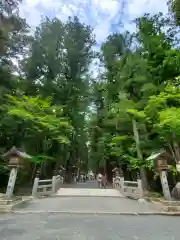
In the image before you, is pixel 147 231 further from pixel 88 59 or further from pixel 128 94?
pixel 88 59

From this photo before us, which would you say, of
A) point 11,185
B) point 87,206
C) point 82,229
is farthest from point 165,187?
point 11,185

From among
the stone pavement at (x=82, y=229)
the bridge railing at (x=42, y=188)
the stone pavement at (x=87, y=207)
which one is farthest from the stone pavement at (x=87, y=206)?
the stone pavement at (x=82, y=229)

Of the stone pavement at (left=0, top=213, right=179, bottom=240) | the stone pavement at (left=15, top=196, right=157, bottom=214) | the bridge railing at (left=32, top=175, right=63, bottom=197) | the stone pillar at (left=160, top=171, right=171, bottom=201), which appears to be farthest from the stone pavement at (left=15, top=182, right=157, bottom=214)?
the stone pavement at (left=0, top=213, right=179, bottom=240)

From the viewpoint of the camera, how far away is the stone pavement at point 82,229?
13.1 ft

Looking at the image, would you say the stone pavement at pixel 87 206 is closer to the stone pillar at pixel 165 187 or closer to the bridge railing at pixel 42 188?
the stone pillar at pixel 165 187

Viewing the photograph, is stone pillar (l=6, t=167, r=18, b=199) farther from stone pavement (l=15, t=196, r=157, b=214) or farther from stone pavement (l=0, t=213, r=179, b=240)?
stone pavement (l=0, t=213, r=179, b=240)

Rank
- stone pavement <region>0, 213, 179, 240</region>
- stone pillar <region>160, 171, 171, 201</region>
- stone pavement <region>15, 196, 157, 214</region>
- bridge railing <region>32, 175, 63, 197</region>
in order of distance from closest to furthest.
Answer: stone pavement <region>0, 213, 179, 240</region>
stone pavement <region>15, 196, 157, 214</region>
stone pillar <region>160, 171, 171, 201</region>
bridge railing <region>32, 175, 63, 197</region>

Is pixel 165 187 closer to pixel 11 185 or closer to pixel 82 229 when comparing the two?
pixel 82 229

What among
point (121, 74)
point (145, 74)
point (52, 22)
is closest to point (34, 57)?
point (52, 22)

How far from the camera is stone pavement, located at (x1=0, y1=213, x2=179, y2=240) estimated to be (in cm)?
400

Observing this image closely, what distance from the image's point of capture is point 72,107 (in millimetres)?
21641

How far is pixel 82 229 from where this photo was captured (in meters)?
4.56

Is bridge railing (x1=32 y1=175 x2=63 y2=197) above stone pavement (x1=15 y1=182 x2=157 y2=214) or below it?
above

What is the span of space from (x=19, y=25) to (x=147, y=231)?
1418 centimetres
